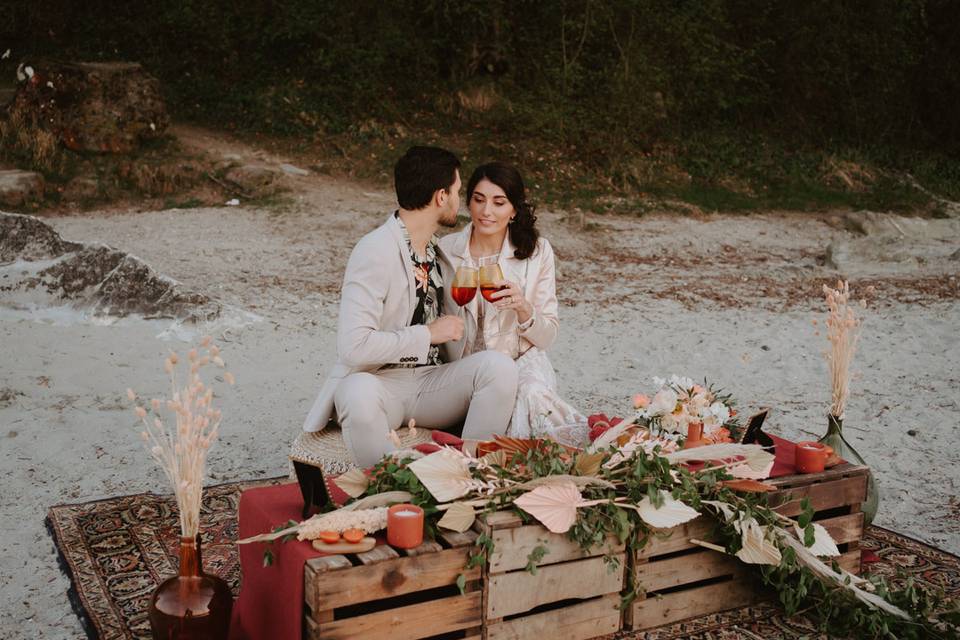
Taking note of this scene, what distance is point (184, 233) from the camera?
33.9ft

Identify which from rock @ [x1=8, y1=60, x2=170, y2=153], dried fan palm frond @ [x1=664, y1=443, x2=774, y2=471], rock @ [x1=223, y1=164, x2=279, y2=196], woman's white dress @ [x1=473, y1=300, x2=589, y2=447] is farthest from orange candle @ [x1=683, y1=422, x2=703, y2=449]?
rock @ [x1=8, y1=60, x2=170, y2=153]

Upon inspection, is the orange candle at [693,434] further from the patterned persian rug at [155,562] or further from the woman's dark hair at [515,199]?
the woman's dark hair at [515,199]

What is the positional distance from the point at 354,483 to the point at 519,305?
1.16 meters

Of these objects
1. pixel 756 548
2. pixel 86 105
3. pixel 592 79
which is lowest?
pixel 756 548

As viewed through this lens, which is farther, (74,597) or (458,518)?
(74,597)

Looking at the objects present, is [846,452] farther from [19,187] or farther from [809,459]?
[19,187]

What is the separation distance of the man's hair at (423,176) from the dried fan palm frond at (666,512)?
5.35 feet

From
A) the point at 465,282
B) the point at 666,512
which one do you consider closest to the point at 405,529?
the point at 666,512

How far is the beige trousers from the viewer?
12.8 ft

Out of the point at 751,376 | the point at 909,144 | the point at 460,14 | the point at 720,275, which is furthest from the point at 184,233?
the point at 909,144

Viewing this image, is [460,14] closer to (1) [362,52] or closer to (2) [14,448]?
(1) [362,52]

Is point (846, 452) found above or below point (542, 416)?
below

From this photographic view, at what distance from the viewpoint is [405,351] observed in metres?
4.05

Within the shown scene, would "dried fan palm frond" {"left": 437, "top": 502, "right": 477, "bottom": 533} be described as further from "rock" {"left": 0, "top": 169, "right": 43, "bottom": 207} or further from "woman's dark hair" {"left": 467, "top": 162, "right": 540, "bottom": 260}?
"rock" {"left": 0, "top": 169, "right": 43, "bottom": 207}
